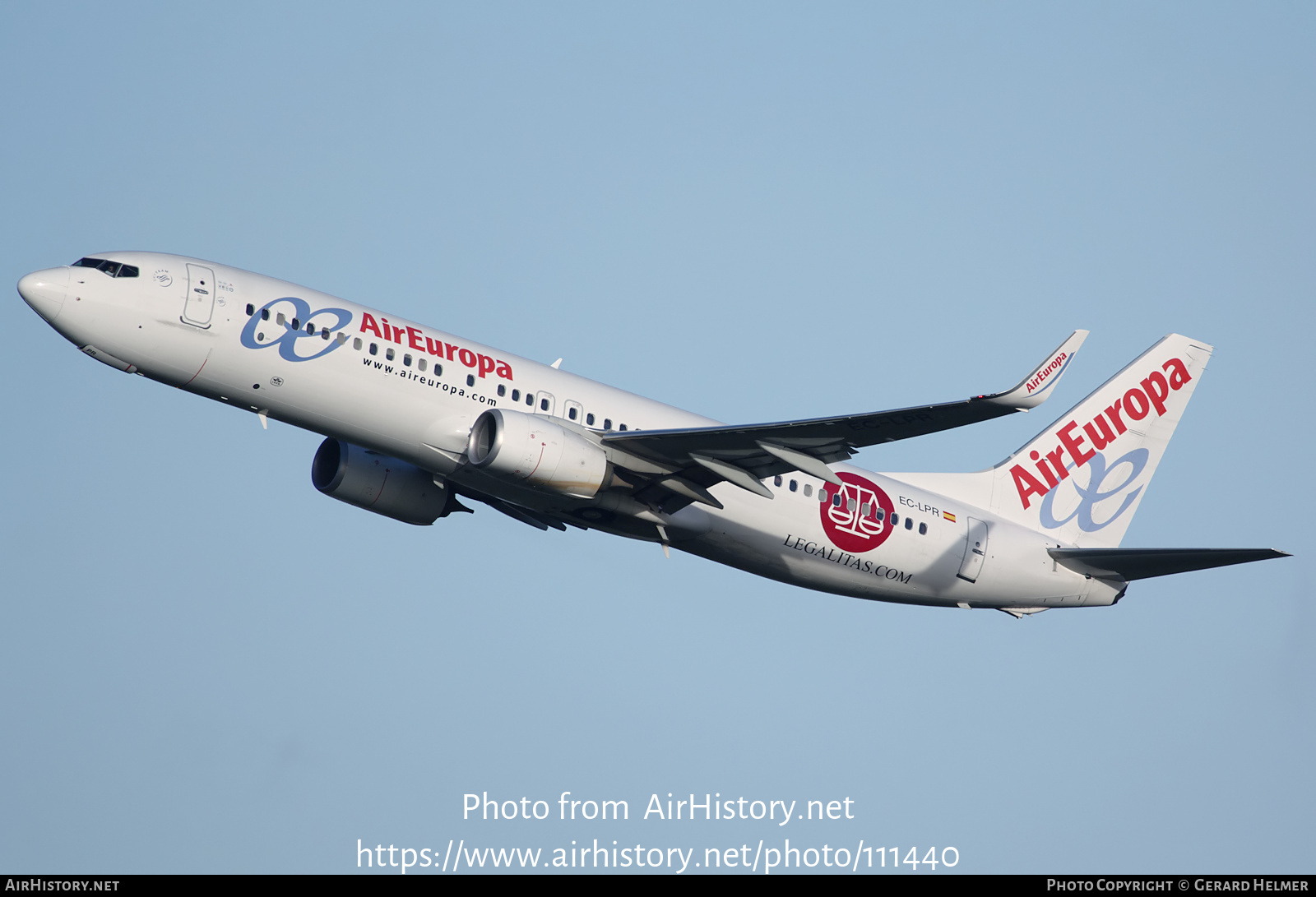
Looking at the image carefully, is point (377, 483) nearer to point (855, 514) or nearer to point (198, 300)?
point (198, 300)

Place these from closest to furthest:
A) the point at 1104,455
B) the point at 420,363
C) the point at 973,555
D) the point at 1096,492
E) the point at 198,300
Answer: the point at 198,300, the point at 420,363, the point at 973,555, the point at 1096,492, the point at 1104,455

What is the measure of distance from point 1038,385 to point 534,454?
11.6 metres

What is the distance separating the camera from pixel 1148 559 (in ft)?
135

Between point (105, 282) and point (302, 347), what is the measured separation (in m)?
4.70

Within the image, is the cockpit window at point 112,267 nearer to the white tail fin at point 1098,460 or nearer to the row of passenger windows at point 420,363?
the row of passenger windows at point 420,363

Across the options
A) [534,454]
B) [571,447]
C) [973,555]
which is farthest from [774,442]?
[973,555]

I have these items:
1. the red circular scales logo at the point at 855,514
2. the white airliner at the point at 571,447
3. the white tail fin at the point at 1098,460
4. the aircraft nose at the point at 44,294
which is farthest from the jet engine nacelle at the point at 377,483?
the white tail fin at the point at 1098,460

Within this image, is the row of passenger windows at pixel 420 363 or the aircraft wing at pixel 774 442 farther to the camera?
the row of passenger windows at pixel 420 363

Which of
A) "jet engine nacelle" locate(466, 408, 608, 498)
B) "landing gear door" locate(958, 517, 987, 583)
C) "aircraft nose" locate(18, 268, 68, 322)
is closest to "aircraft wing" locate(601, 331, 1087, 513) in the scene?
"jet engine nacelle" locate(466, 408, 608, 498)

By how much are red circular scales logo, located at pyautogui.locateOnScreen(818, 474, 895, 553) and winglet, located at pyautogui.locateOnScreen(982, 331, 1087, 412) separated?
31.5ft

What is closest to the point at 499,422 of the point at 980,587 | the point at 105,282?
the point at 105,282

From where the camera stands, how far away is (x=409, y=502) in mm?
42094

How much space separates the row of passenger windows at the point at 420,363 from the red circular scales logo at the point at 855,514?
6282mm

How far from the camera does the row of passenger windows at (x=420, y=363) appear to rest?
1407 inches
